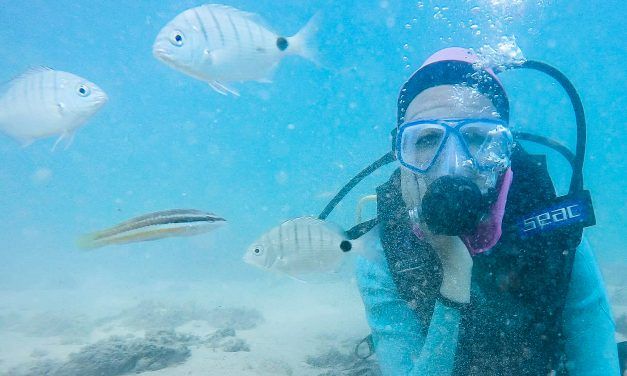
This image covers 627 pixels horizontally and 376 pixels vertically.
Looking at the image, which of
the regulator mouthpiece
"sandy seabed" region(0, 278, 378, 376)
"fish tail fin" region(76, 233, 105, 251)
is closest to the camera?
"fish tail fin" region(76, 233, 105, 251)

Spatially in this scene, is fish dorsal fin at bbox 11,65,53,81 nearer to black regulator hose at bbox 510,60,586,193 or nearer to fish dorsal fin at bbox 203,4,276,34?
fish dorsal fin at bbox 203,4,276,34

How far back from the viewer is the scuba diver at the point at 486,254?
8.50 ft

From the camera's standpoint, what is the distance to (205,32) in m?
2.76

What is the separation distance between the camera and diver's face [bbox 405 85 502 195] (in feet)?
8.60

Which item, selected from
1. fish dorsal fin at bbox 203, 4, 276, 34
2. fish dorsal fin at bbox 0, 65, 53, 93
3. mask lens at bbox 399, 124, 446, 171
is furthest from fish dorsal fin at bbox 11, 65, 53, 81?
mask lens at bbox 399, 124, 446, 171

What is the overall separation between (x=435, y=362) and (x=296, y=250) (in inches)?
52.9

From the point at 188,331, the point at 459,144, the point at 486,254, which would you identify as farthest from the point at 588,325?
the point at 188,331

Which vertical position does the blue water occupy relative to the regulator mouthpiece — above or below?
above

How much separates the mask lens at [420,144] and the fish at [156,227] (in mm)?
1621

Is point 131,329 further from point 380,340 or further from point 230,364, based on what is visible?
point 380,340

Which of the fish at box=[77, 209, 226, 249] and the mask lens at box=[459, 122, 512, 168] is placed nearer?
the fish at box=[77, 209, 226, 249]

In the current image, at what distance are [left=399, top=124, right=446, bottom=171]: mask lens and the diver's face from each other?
0.23 ft

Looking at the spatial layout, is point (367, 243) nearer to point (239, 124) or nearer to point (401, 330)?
point (401, 330)

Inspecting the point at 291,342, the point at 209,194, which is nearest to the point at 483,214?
the point at 291,342
